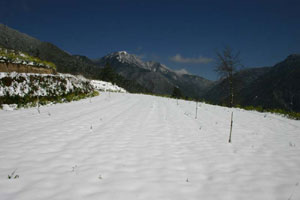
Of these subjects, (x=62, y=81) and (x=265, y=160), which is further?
(x=62, y=81)

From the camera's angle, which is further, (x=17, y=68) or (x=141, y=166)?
(x=17, y=68)

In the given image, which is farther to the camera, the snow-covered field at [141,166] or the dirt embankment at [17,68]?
the dirt embankment at [17,68]

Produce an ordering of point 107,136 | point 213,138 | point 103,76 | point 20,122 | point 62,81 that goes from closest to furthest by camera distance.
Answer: point 107,136 → point 213,138 → point 20,122 → point 62,81 → point 103,76

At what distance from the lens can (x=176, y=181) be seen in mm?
3117

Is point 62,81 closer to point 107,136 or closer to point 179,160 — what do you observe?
point 107,136

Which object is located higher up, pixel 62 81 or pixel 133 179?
pixel 62 81

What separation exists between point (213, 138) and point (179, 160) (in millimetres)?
2705

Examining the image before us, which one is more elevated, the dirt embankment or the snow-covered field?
the dirt embankment

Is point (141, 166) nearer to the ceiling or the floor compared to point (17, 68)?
nearer to the floor

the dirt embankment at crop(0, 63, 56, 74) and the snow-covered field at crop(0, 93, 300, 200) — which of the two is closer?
the snow-covered field at crop(0, 93, 300, 200)

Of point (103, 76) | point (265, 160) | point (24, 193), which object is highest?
point (103, 76)

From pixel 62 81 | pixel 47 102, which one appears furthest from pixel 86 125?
pixel 62 81

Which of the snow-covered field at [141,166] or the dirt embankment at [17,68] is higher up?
the dirt embankment at [17,68]

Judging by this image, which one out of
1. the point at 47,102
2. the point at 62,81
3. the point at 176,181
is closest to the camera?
the point at 176,181
